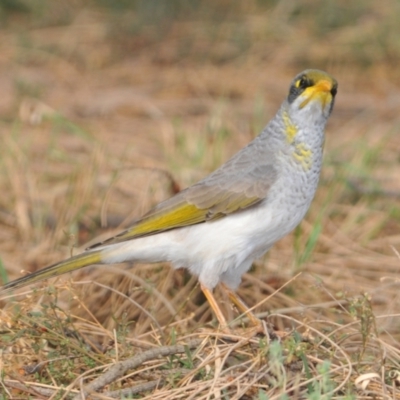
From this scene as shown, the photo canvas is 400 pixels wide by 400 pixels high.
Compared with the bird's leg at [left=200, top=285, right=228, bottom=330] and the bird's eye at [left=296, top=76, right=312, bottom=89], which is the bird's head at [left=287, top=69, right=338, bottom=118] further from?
the bird's leg at [left=200, top=285, right=228, bottom=330]

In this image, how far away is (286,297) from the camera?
5.32m

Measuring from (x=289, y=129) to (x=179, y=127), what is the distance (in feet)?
11.6

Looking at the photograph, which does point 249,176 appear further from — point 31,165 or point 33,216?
point 31,165

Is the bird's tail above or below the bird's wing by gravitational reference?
below

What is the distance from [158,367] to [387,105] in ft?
20.1

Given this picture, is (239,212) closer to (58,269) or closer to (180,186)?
(58,269)

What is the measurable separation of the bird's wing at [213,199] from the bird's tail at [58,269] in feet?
0.24

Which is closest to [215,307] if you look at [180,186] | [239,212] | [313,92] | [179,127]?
[239,212]

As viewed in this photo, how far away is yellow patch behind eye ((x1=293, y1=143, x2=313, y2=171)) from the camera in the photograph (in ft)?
15.7

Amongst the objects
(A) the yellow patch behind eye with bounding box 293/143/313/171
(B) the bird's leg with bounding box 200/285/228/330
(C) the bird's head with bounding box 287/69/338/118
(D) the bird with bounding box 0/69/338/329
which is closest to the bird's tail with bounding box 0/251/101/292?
(D) the bird with bounding box 0/69/338/329

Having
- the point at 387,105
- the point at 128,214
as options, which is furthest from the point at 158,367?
the point at 387,105

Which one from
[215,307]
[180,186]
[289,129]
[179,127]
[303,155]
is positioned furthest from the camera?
[179,127]

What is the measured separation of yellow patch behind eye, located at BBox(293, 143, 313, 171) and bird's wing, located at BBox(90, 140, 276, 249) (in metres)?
0.14

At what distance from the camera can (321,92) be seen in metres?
4.70
